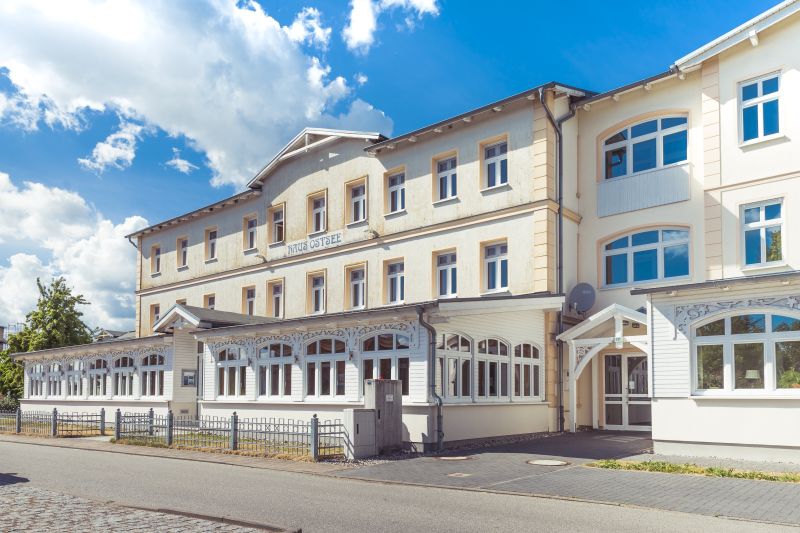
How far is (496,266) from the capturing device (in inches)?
957

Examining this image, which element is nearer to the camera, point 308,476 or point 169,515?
point 169,515

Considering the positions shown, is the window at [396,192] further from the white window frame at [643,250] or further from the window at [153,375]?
the window at [153,375]

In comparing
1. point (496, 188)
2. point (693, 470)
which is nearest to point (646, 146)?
point (496, 188)

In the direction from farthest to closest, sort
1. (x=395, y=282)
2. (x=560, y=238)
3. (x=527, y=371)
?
(x=395, y=282) < (x=560, y=238) < (x=527, y=371)

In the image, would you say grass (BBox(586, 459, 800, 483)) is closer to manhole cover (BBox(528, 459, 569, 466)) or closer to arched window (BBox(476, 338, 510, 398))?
manhole cover (BBox(528, 459, 569, 466))

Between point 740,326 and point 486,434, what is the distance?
23.4 ft

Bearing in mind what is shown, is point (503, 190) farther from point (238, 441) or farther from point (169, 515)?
point (169, 515)

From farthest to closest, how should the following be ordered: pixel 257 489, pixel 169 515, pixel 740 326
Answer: pixel 740 326
pixel 257 489
pixel 169 515

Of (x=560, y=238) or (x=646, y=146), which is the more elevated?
(x=646, y=146)

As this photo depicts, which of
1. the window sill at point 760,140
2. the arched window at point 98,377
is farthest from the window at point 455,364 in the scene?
the arched window at point 98,377

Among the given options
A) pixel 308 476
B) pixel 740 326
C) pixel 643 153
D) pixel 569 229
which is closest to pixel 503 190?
pixel 569 229

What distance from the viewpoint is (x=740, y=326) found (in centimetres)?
1588

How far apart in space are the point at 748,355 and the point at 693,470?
10.5 feet

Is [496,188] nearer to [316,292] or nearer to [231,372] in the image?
[316,292]
